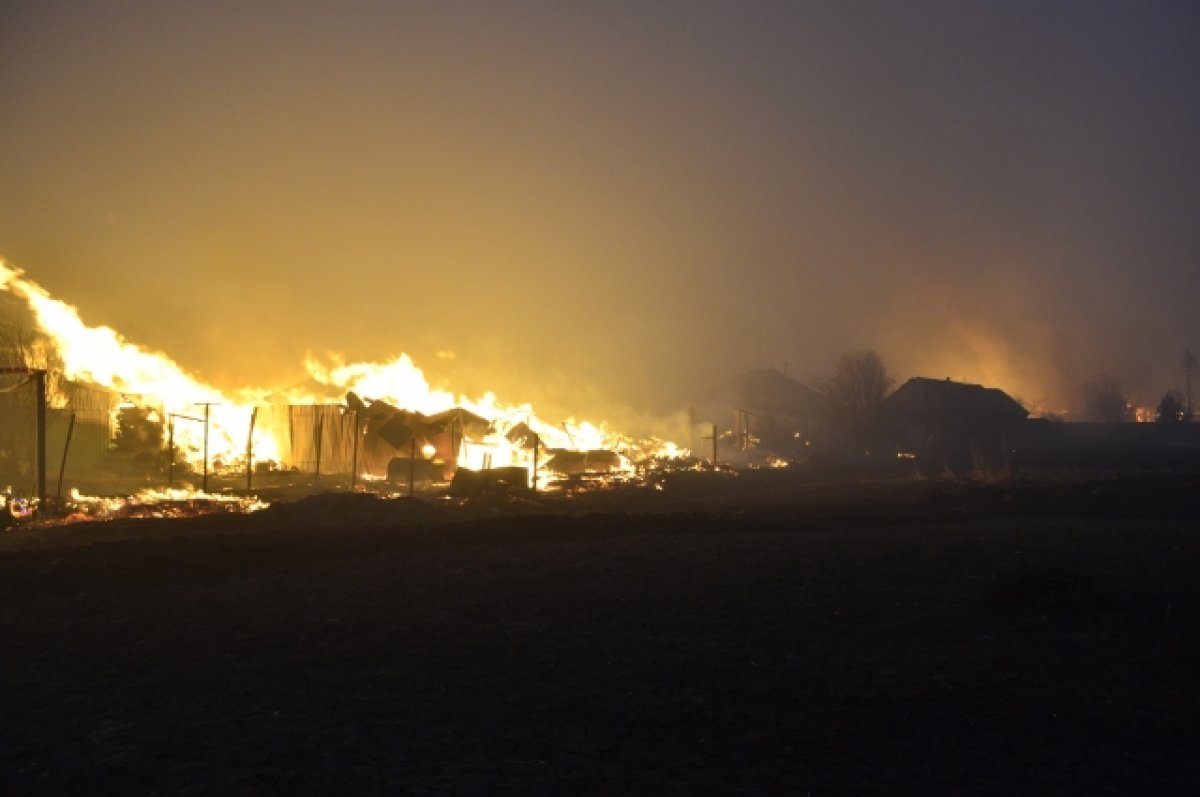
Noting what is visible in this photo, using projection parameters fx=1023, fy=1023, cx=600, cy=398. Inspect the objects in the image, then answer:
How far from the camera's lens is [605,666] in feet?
30.9

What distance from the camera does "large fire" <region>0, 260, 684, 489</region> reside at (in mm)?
38688

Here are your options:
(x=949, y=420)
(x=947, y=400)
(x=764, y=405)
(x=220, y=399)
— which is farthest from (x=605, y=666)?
(x=764, y=405)

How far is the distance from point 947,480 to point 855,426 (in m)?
32.2

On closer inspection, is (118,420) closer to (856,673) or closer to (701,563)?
(701,563)

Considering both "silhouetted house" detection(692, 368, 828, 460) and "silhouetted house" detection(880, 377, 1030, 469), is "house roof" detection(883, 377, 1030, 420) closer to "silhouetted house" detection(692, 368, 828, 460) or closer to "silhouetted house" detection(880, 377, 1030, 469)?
"silhouetted house" detection(880, 377, 1030, 469)

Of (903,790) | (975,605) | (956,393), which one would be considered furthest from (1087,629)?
(956,393)

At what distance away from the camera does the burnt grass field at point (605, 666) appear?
6832 millimetres

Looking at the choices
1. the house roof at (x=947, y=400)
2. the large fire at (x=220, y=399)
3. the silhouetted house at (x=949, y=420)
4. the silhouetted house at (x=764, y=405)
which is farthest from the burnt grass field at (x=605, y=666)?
the house roof at (x=947, y=400)

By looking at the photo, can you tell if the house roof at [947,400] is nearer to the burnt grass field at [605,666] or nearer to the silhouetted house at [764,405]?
the silhouetted house at [764,405]

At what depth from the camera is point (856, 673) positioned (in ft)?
29.7

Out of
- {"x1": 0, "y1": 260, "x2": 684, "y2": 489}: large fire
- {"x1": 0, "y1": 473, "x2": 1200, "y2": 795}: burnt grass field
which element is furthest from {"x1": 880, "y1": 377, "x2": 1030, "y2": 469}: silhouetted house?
{"x1": 0, "y1": 473, "x2": 1200, "y2": 795}: burnt grass field

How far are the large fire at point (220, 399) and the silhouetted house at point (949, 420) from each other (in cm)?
2696

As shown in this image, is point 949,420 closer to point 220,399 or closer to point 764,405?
point 764,405

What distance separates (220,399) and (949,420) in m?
47.3
